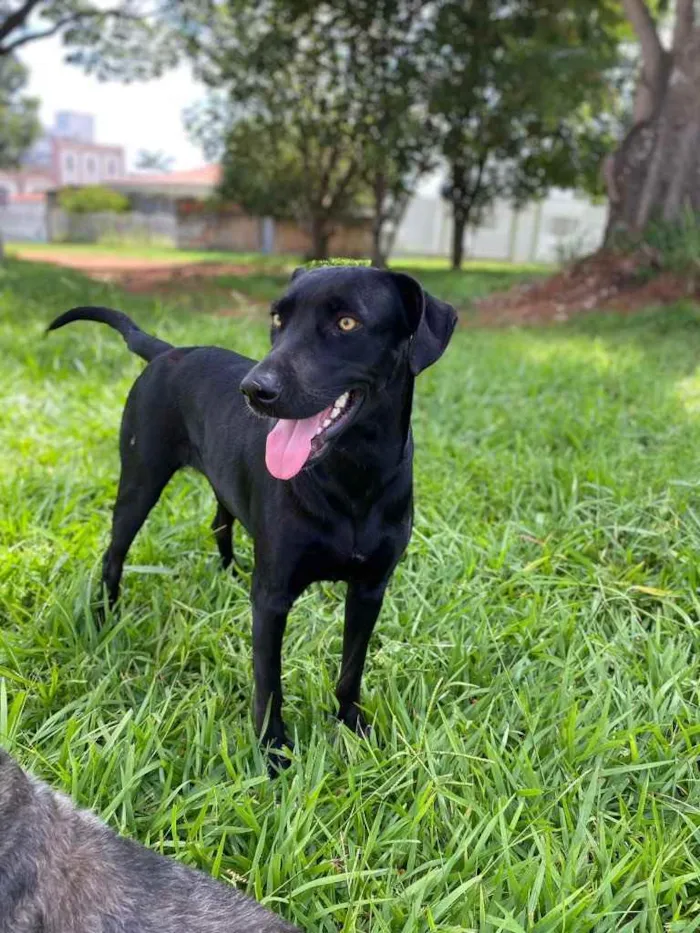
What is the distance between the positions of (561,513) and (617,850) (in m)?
1.84

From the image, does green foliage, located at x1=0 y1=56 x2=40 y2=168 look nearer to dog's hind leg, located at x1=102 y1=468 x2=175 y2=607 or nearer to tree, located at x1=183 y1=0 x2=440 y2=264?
tree, located at x1=183 y1=0 x2=440 y2=264

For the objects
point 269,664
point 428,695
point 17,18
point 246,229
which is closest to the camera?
point 269,664

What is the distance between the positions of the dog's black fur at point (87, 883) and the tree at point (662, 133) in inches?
392

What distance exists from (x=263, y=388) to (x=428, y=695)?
3.79 ft

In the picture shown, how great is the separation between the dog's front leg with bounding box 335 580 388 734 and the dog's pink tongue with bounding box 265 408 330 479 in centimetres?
48

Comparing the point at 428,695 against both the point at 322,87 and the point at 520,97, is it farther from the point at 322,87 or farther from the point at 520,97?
the point at 322,87

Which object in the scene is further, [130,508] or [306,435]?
[130,508]

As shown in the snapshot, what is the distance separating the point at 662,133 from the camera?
9.80m

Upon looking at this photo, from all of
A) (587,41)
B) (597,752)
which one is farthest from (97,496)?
(587,41)

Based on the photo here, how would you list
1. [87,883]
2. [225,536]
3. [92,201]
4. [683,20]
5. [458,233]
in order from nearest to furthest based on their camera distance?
[87,883] < [225,536] < [683,20] < [458,233] < [92,201]

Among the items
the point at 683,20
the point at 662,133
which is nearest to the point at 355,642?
the point at 662,133

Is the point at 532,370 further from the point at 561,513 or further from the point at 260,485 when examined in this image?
→ the point at 260,485

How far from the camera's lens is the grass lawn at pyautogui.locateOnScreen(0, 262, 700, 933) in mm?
1738

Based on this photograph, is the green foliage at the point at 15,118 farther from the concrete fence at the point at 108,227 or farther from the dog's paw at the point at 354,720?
the dog's paw at the point at 354,720
